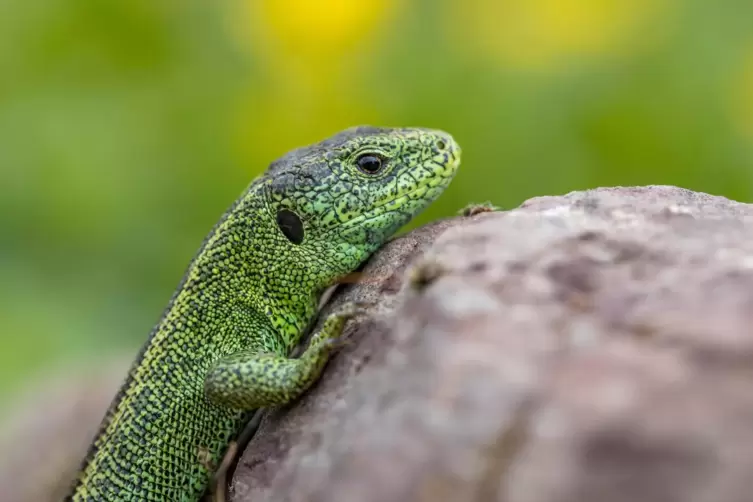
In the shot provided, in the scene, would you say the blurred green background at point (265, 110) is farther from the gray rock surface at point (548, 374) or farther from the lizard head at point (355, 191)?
the gray rock surface at point (548, 374)

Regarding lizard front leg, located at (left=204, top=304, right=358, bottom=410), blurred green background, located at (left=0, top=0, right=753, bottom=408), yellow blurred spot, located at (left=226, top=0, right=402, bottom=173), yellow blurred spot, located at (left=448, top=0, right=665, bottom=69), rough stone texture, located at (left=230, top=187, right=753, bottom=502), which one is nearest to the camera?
rough stone texture, located at (left=230, top=187, right=753, bottom=502)

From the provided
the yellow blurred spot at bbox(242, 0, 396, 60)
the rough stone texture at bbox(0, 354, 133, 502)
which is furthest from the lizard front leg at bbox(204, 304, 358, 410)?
the yellow blurred spot at bbox(242, 0, 396, 60)

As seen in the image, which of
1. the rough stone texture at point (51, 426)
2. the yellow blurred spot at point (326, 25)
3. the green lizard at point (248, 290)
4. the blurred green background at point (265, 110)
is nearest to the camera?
the green lizard at point (248, 290)

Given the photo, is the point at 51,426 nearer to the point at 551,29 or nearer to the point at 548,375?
the point at 548,375

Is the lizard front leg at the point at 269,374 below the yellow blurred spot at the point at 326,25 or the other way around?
below

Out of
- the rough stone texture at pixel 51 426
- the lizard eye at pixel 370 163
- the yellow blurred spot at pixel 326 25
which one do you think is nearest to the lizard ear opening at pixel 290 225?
the lizard eye at pixel 370 163

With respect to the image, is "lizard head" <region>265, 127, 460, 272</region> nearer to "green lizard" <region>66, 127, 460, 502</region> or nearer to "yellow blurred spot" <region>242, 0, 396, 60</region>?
"green lizard" <region>66, 127, 460, 502</region>

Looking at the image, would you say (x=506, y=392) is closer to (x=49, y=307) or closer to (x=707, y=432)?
(x=707, y=432)
